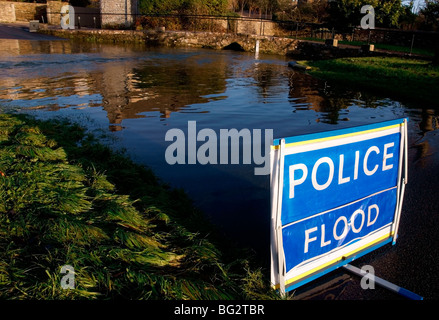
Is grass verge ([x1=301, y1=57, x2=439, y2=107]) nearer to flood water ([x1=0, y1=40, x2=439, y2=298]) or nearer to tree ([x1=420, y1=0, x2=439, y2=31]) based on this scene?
flood water ([x1=0, y1=40, x2=439, y2=298])

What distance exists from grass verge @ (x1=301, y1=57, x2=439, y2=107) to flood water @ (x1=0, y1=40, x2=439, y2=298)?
3.09 ft

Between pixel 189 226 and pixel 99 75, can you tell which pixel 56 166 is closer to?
pixel 189 226

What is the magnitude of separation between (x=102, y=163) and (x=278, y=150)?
12.4ft

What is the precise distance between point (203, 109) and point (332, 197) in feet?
25.5

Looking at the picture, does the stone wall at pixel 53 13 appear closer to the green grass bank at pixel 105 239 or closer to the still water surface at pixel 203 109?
the still water surface at pixel 203 109

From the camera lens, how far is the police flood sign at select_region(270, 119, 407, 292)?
2855 mm

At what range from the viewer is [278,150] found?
272 cm

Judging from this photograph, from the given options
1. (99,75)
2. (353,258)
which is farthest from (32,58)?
(353,258)

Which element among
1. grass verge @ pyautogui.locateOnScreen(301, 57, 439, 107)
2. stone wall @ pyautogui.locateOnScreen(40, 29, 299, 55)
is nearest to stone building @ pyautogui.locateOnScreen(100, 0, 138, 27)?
stone wall @ pyautogui.locateOnScreen(40, 29, 299, 55)

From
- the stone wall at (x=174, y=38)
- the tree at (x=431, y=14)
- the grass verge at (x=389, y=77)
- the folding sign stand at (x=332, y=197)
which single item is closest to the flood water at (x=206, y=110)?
the folding sign stand at (x=332, y=197)

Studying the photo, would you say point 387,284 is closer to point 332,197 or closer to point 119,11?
point 332,197

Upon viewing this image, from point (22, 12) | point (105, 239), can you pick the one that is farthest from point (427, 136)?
point (22, 12)

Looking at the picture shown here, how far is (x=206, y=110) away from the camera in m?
10.4

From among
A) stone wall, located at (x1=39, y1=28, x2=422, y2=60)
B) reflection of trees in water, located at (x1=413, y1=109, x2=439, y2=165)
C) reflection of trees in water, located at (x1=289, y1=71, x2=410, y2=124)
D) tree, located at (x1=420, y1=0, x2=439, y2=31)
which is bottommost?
reflection of trees in water, located at (x1=413, y1=109, x2=439, y2=165)
